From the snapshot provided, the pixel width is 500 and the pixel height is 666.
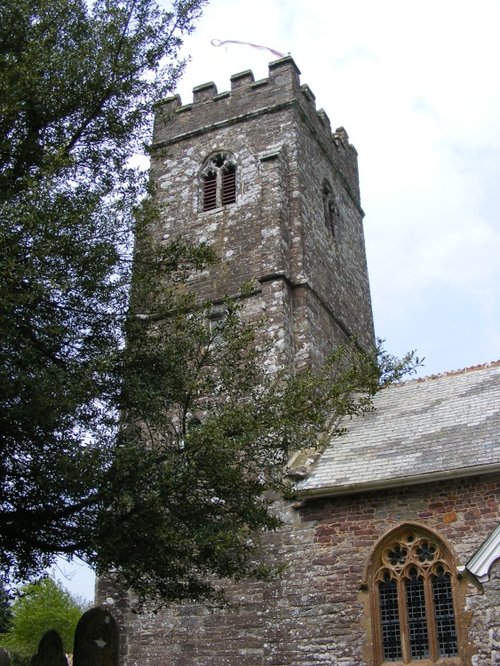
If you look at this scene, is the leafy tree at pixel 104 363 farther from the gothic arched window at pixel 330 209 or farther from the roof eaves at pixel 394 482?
the gothic arched window at pixel 330 209

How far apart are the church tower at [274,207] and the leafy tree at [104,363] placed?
691cm

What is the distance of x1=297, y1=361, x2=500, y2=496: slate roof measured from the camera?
1220 cm

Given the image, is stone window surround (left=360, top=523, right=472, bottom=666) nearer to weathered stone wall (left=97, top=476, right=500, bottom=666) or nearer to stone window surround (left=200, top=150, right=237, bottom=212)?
weathered stone wall (left=97, top=476, right=500, bottom=666)

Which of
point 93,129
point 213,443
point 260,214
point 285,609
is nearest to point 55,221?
point 93,129

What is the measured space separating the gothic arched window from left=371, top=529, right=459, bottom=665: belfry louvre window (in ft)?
36.0

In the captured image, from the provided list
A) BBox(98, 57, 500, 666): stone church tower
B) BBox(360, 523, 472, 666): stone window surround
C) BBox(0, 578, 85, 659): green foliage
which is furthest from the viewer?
BBox(0, 578, 85, 659): green foliage

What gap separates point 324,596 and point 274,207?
9.82 meters

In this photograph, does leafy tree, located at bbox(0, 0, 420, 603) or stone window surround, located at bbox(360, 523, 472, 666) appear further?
stone window surround, located at bbox(360, 523, 472, 666)

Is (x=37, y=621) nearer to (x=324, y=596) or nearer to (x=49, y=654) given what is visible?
(x=324, y=596)

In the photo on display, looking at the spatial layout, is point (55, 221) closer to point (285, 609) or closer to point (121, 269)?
point (121, 269)

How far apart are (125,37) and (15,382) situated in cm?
492

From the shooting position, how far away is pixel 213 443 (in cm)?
802

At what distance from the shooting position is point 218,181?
2016 cm

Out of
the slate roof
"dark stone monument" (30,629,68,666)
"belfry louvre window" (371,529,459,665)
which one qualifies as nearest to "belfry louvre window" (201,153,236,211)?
the slate roof
